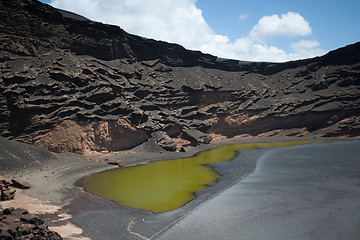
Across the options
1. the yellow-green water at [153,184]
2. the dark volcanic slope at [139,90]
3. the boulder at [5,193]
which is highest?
the dark volcanic slope at [139,90]

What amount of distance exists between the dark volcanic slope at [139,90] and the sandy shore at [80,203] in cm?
674

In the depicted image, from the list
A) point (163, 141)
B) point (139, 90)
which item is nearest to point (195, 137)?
point (163, 141)

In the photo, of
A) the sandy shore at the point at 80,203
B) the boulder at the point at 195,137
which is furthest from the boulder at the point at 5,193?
the boulder at the point at 195,137

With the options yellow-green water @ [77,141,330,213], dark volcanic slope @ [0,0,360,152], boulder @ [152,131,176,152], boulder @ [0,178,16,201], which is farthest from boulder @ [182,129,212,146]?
boulder @ [0,178,16,201]

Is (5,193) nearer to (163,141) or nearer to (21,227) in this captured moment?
(21,227)

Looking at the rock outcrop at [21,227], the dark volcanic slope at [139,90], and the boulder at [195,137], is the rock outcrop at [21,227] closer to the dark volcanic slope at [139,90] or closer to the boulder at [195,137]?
the dark volcanic slope at [139,90]

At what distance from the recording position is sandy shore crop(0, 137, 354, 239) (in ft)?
41.8

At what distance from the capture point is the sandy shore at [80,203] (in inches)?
501

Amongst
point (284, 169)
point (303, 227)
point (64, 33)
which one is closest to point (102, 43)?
point (64, 33)

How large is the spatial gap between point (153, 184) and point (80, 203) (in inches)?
278

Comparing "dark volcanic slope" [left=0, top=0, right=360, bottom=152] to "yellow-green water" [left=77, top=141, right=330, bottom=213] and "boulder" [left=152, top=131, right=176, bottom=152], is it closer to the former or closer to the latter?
"boulder" [left=152, top=131, right=176, bottom=152]

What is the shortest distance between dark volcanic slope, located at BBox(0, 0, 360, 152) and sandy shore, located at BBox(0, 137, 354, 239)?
6.74 meters

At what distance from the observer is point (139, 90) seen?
47.4 metres

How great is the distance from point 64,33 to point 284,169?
3933 centimetres
